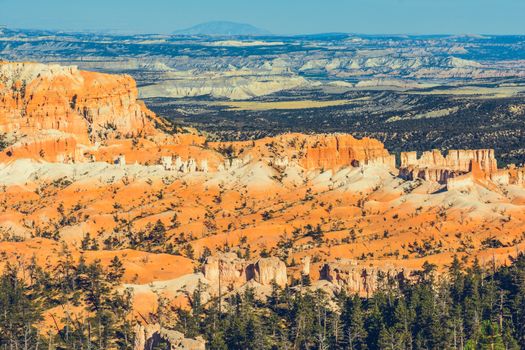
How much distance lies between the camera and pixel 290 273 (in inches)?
3780

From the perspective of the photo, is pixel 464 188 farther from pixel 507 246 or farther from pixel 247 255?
pixel 247 255

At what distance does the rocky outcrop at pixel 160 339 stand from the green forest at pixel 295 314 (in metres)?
1.18

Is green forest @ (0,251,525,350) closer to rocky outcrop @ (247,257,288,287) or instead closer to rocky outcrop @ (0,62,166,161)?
rocky outcrop @ (247,257,288,287)

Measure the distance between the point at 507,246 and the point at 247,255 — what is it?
2433 cm

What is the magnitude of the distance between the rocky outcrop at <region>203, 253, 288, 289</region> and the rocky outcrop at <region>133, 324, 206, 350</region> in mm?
15146

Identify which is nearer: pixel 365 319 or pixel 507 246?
pixel 365 319

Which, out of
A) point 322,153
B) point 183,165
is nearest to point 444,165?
point 322,153

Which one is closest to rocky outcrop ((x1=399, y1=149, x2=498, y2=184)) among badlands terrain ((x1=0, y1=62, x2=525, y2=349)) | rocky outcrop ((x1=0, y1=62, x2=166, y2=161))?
badlands terrain ((x1=0, y1=62, x2=525, y2=349))

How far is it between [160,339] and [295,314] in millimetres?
12898

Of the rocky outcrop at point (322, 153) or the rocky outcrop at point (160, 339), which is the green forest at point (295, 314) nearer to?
the rocky outcrop at point (160, 339)

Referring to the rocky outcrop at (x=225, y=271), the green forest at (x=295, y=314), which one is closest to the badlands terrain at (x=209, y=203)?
the rocky outcrop at (x=225, y=271)

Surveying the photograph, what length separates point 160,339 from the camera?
74.2m

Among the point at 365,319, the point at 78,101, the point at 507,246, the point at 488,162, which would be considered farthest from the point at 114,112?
the point at 365,319

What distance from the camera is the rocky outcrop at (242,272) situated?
301ft
